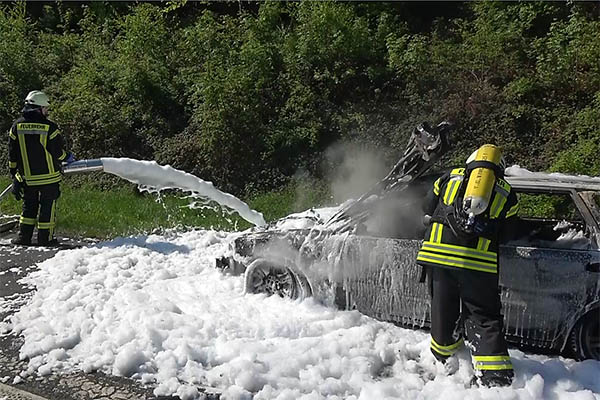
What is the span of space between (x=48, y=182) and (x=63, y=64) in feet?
29.4

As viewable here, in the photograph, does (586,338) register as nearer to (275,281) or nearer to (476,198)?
(476,198)

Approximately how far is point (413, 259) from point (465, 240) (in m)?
0.84

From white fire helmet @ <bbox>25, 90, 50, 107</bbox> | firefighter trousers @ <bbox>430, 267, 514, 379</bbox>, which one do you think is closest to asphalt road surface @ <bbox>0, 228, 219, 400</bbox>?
firefighter trousers @ <bbox>430, 267, 514, 379</bbox>

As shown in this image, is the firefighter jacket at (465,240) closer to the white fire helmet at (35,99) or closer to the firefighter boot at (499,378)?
the firefighter boot at (499,378)

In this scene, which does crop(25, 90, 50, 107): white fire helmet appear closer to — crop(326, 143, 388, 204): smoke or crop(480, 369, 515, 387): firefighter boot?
crop(326, 143, 388, 204): smoke

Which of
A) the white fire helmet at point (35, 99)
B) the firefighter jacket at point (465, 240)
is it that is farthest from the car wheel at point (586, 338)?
the white fire helmet at point (35, 99)

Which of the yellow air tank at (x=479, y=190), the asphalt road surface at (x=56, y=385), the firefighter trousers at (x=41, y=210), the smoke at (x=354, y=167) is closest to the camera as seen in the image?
the yellow air tank at (x=479, y=190)

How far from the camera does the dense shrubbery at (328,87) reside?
10016 millimetres

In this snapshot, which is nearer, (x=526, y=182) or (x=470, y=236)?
(x=470, y=236)

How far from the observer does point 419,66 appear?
11.3m

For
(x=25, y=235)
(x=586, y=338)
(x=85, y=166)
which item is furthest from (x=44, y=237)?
(x=586, y=338)

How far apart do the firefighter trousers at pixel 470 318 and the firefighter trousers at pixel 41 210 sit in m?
5.59

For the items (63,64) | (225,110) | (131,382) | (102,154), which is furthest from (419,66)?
(63,64)

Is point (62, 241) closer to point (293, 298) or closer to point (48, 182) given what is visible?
point (48, 182)
